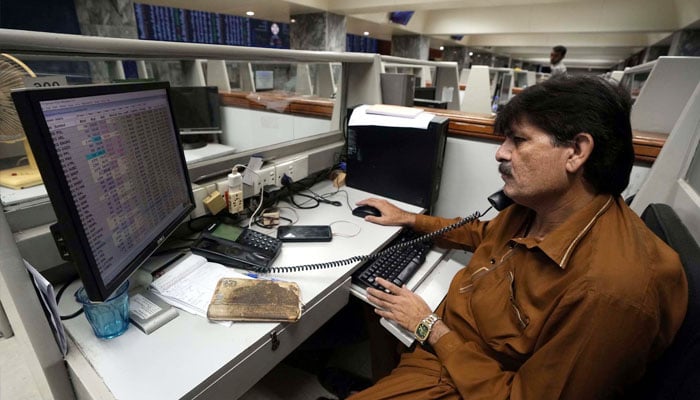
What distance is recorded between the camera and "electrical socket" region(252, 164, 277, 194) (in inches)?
47.5

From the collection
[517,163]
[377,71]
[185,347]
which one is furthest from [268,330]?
[377,71]

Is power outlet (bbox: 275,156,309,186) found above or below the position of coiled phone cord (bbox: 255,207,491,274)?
above

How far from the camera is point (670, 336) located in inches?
23.4

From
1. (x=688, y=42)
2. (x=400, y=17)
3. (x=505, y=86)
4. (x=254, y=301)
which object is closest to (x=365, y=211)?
(x=254, y=301)

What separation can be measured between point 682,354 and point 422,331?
49 centimetres

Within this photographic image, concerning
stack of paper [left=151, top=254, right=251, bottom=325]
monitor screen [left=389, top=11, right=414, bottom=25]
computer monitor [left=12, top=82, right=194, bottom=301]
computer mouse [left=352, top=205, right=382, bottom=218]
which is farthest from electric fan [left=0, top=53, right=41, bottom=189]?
monitor screen [left=389, top=11, right=414, bottom=25]

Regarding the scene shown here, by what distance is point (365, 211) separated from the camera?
1321 millimetres

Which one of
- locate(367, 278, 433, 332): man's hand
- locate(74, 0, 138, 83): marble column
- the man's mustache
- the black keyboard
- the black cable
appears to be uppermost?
locate(74, 0, 138, 83): marble column

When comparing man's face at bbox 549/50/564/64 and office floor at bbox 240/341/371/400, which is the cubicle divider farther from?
man's face at bbox 549/50/564/64

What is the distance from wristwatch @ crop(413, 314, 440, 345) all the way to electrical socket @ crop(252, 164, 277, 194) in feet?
2.33

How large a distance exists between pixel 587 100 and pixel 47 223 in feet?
3.97

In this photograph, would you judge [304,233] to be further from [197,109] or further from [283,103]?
[197,109]

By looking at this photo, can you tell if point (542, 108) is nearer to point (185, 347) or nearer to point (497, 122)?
point (497, 122)

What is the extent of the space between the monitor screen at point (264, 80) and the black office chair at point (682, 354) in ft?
9.79
